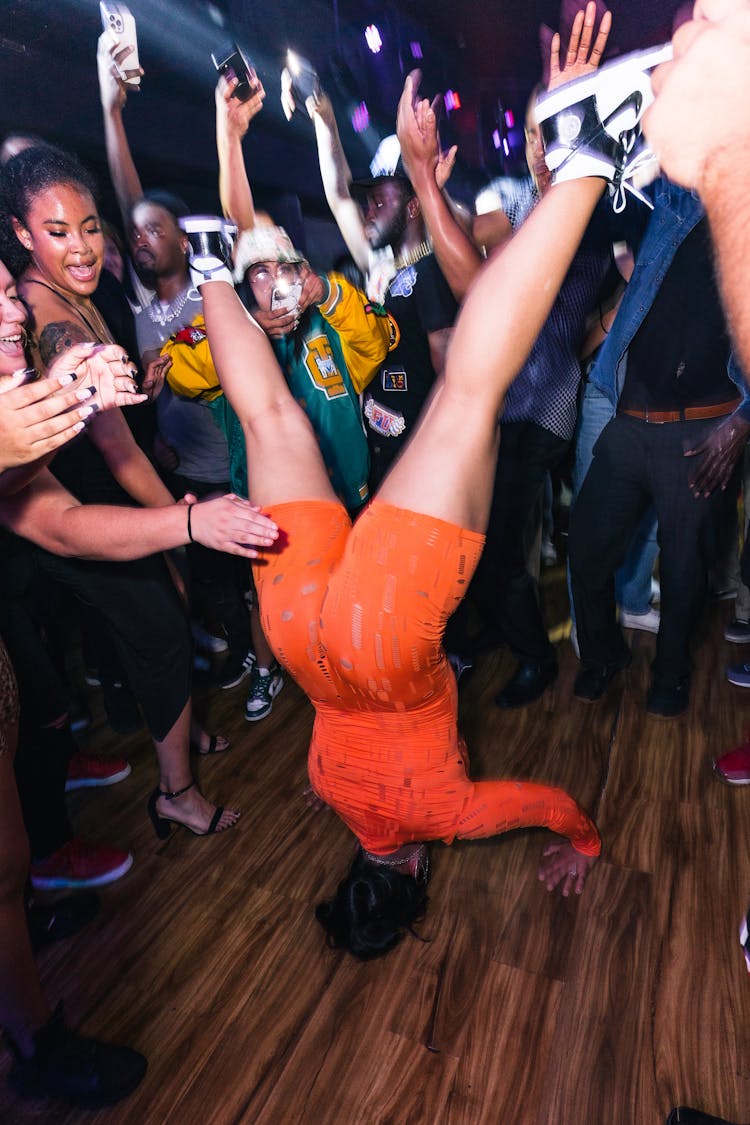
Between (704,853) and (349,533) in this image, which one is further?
(704,853)

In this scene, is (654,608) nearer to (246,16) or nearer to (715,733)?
(715,733)

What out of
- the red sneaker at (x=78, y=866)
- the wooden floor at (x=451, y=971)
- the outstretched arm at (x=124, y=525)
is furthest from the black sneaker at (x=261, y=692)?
the outstretched arm at (x=124, y=525)

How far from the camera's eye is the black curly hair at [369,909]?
1060 mm

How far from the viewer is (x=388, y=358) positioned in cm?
167

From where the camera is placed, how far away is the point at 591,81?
0.91 metres

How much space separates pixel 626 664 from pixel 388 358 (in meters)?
1.13

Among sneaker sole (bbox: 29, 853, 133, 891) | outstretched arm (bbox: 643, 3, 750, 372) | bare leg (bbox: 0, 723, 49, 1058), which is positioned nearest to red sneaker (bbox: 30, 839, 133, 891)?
sneaker sole (bbox: 29, 853, 133, 891)

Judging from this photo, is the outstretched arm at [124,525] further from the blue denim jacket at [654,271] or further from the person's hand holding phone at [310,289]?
the blue denim jacket at [654,271]

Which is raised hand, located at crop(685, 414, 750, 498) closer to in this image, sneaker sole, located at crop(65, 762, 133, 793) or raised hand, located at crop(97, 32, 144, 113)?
raised hand, located at crop(97, 32, 144, 113)

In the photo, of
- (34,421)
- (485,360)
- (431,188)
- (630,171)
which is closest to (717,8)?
(630,171)

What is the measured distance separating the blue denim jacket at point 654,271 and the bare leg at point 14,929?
1.39m

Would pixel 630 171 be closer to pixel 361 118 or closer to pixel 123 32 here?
pixel 361 118

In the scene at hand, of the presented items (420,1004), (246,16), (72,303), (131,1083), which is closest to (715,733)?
(420,1004)

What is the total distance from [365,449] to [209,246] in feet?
1.95
